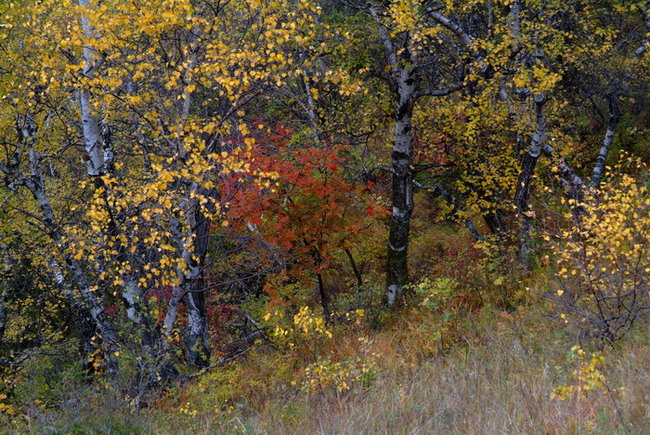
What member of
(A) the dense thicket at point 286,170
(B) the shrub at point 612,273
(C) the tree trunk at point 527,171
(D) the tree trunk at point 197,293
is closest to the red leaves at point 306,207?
(A) the dense thicket at point 286,170

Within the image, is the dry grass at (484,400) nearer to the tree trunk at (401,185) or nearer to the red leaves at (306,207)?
the tree trunk at (401,185)

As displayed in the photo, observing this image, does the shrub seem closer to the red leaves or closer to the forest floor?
the forest floor

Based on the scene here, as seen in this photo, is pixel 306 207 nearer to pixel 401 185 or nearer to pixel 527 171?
pixel 401 185

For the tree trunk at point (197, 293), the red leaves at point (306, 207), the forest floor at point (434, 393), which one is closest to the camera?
the forest floor at point (434, 393)

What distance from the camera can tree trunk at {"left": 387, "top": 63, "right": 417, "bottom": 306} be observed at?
9.63 meters

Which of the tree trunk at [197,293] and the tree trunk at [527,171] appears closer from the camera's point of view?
the tree trunk at [197,293]

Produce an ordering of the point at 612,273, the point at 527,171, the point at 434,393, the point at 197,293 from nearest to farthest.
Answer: the point at 434,393, the point at 612,273, the point at 197,293, the point at 527,171

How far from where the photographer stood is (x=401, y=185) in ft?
33.1

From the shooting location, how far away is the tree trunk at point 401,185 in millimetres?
9633

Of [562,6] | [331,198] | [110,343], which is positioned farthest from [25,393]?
[562,6]

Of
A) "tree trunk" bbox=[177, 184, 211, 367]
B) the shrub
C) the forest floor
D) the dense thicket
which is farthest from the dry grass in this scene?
"tree trunk" bbox=[177, 184, 211, 367]

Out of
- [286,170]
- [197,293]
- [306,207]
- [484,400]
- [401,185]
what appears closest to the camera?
[484,400]

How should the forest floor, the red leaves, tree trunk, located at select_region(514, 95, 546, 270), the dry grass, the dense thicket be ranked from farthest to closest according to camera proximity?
the red leaves, tree trunk, located at select_region(514, 95, 546, 270), the dense thicket, the forest floor, the dry grass

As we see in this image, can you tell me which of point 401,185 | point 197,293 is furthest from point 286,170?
point 197,293
